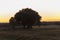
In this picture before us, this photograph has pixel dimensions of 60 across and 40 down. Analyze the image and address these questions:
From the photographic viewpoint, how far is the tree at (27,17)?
9269 cm

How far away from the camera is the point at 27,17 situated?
9244cm

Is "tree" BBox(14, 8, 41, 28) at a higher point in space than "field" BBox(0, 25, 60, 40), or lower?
higher

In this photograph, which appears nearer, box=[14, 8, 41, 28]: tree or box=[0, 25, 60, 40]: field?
box=[0, 25, 60, 40]: field

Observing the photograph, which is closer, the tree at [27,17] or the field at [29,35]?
the field at [29,35]

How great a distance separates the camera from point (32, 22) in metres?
93.5

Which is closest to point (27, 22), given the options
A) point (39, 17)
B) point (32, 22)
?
point (32, 22)

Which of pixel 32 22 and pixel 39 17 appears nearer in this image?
pixel 32 22

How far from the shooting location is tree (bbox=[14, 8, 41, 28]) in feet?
304

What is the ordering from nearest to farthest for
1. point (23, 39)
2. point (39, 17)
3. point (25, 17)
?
point (23, 39), point (25, 17), point (39, 17)

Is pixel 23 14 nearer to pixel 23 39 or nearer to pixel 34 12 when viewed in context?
pixel 34 12

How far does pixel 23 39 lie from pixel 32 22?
53.3 m

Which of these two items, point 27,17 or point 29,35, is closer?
point 29,35

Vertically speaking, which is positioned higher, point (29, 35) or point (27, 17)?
point (27, 17)

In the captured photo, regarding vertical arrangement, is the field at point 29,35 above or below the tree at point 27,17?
below
